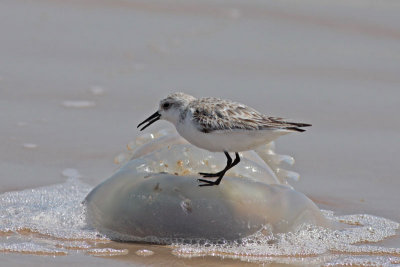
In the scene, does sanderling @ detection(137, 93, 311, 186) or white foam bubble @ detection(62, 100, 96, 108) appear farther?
white foam bubble @ detection(62, 100, 96, 108)

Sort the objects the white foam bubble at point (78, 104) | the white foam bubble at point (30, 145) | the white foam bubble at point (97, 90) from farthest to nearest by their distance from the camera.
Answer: the white foam bubble at point (97, 90) < the white foam bubble at point (78, 104) < the white foam bubble at point (30, 145)

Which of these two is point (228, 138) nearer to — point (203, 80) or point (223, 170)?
point (223, 170)

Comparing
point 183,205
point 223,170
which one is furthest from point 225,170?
point 183,205

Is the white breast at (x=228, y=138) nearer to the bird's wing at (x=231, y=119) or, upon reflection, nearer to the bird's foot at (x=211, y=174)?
the bird's wing at (x=231, y=119)

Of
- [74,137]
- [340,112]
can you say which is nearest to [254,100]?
[340,112]

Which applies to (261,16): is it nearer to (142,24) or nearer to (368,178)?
(142,24)

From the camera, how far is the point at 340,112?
8.16 metres

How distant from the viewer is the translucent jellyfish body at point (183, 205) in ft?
16.9

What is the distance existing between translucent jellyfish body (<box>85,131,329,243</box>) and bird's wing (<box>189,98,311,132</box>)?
0.43 m

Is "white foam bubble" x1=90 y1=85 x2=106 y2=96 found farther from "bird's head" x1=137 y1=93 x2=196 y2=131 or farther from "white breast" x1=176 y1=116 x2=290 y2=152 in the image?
"white breast" x1=176 y1=116 x2=290 y2=152

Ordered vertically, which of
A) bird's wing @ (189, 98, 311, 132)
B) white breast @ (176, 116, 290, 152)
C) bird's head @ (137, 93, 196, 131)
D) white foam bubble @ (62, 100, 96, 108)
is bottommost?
white breast @ (176, 116, 290, 152)

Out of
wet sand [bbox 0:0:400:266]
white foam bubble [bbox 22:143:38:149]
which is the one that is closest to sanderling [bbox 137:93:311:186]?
wet sand [bbox 0:0:400:266]

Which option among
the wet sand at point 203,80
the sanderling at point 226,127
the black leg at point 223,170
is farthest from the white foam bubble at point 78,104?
the black leg at point 223,170

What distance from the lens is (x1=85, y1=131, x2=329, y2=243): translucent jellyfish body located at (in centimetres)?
514
